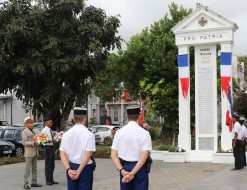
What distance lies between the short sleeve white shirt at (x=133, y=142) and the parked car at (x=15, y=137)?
53.9 ft

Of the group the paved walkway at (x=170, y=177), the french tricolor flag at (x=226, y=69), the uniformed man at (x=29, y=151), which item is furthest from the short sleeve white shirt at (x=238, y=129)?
the uniformed man at (x=29, y=151)

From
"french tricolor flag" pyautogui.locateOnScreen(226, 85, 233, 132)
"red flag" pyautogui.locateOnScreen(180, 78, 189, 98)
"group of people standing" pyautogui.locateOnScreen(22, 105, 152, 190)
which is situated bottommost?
"group of people standing" pyautogui.locateOnScreen(22, 105, 152, 190)

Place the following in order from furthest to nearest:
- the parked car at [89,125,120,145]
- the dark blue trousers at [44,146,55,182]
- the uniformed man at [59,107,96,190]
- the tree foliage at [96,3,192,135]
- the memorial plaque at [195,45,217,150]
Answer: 1. the parked car at [89,125,120,145]
2. the tree foliage at [96,3,192,135]
3. the memorial plaque at [195,45,217,150]
4. the dark blue trousers at [44,146,55,182]
5. the uniformed man at [59,107,96,190]

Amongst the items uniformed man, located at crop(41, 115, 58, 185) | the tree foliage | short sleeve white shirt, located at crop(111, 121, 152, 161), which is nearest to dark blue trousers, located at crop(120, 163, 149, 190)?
short sleeve white shirt, located at crop(111, 121, 152, 161)

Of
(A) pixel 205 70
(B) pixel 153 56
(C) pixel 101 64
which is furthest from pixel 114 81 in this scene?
(A) pixel 205 70

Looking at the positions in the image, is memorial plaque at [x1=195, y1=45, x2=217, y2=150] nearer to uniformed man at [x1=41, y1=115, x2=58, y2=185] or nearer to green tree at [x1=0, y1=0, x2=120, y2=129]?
green tree at [x1=0, y1=0, x2=120, y2=129]

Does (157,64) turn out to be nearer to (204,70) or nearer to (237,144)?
(204,70)

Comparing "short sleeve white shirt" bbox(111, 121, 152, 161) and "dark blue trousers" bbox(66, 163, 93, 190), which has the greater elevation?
"short sleeve white shirt" bbox(111, 121, 152, 161)

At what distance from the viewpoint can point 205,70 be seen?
18562mm

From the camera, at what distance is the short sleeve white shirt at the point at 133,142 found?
6465 mm

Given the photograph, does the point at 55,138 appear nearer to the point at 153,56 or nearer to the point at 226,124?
the point at 226,124

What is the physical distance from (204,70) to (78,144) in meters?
12.5

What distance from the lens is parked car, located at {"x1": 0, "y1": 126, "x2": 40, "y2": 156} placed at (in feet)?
73.9

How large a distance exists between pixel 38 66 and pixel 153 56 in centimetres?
792
